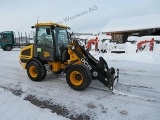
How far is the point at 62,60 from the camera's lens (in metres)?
6.77

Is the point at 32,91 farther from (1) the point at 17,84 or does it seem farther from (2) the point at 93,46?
(2) the point at 93,46

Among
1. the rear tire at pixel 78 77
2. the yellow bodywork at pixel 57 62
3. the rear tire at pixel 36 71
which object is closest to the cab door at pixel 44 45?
the yellow bodywork at pixel 57 62

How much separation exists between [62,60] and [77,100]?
68.9 inches

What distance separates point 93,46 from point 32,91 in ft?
39.9

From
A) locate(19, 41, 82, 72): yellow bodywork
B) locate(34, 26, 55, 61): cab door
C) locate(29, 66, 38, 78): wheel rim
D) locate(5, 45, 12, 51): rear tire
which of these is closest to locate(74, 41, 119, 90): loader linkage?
locate(19, 41, 82, 72): yellow bodywork

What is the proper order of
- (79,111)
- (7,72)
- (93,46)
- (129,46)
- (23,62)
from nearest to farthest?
1. (79,111)
2. (23,62)
3. (7,72)
4. (129,46)
5. (93,46)

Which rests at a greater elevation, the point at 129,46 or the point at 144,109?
the point at 129,46

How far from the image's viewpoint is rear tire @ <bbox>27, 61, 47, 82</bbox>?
690 centimetres

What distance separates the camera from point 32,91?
6.27 m

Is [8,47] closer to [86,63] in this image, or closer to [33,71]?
[33,71]

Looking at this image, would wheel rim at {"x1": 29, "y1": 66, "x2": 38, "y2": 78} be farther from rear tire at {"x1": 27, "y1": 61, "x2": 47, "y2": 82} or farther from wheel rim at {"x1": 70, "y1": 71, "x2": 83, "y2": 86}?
wheel rim at {"x1": 70, "y1": 71, "x2": 83, "y2": 86}

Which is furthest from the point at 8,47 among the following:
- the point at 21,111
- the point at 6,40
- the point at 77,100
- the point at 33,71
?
the point at 21,111

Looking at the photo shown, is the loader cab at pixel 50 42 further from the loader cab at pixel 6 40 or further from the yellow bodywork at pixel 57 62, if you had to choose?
the loader cab at pixel 6 40

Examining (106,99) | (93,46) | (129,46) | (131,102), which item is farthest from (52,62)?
(93,46)
